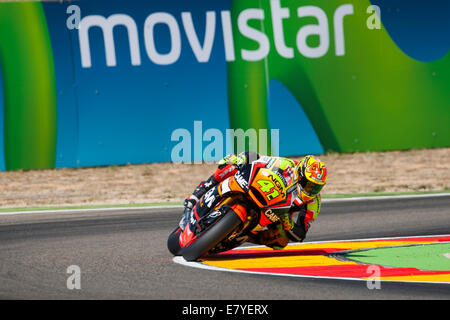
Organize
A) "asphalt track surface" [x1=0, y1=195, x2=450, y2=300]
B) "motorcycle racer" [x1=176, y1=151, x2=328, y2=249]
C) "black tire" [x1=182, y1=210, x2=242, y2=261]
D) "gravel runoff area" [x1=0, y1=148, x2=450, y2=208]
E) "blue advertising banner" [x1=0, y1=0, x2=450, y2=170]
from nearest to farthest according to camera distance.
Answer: "asphalt track surface" [x1=0, y1=195, x2=450, y2=300] < "black tire" [x1=182, y1=210, x2=242, y2=261] < "motorcycle racer" [x1=176, y1=151, x2=328, y2=249] < "gravel runoff area" [x1=0, y1=148, x2=450, y2=208] < "blue advertising banner" [x1=0, y1=0, x2=450, y2=170]

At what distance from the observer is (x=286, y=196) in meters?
8.36

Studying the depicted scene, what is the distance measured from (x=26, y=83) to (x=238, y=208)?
7.63m

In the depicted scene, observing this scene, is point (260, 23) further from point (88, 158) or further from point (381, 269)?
point (381, 269)

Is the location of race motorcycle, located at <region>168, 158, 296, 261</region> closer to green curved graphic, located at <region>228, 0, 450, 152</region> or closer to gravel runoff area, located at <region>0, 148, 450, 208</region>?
gravel runoff area, located at <region>0, 148, 450, 208</region>

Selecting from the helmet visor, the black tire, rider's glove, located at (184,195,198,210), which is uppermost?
the helmet visor

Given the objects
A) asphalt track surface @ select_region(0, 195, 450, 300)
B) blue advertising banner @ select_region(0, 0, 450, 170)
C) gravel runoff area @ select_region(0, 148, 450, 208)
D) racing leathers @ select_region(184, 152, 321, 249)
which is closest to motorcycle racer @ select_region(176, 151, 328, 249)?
racing leathers @ select_region(184, 152, 321, 249)

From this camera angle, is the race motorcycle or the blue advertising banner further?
the blue advertising banner

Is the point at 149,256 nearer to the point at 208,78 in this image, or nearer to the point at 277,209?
the point at 277,209

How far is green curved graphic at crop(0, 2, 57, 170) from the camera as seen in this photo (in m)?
14.8

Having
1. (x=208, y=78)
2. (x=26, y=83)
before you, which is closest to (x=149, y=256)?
(x=26, y=83)

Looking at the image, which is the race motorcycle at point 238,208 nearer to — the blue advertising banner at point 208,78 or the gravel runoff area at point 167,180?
the gravel runoff area at point 167,180

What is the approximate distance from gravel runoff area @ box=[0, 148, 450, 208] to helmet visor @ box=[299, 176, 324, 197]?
225 inches

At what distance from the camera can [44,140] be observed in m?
15.0
